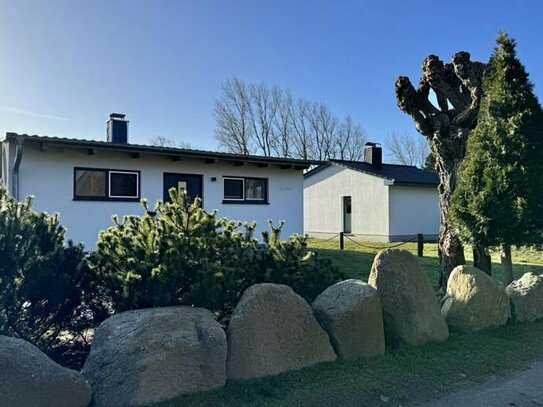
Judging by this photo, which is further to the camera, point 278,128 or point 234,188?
point 278,128

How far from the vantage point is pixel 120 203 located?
1313 cm

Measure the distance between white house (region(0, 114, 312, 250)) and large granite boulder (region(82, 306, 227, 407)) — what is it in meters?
7.61

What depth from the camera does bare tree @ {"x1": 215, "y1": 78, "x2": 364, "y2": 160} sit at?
40.5 meters

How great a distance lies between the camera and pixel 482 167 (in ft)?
23.3

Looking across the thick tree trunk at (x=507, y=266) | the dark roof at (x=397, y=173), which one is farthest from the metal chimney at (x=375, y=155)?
the thick tree trunk at (x=507, y=266)

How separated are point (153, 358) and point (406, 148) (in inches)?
1887

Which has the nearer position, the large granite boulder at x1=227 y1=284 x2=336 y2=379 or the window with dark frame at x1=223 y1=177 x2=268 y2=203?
the large granite boulder at x1=227 y1=284 x2=336 y2=379

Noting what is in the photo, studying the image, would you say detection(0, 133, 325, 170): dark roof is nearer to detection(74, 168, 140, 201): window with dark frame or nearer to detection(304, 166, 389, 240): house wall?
detection(74, 168, 140, 201): window with dark frame

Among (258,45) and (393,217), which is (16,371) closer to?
(258,45)

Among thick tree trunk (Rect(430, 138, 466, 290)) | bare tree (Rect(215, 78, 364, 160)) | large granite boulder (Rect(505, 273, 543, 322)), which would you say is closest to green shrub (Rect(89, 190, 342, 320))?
large granite boulder (Rect(505, 273, 543, 322))

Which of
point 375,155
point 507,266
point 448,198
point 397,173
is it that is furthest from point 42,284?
point 375,155

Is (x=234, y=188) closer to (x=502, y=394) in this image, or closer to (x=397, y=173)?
(x=502, y=394)

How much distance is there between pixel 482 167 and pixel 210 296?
16.2 feet

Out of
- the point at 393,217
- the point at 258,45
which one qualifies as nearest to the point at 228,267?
the point at 258,45
